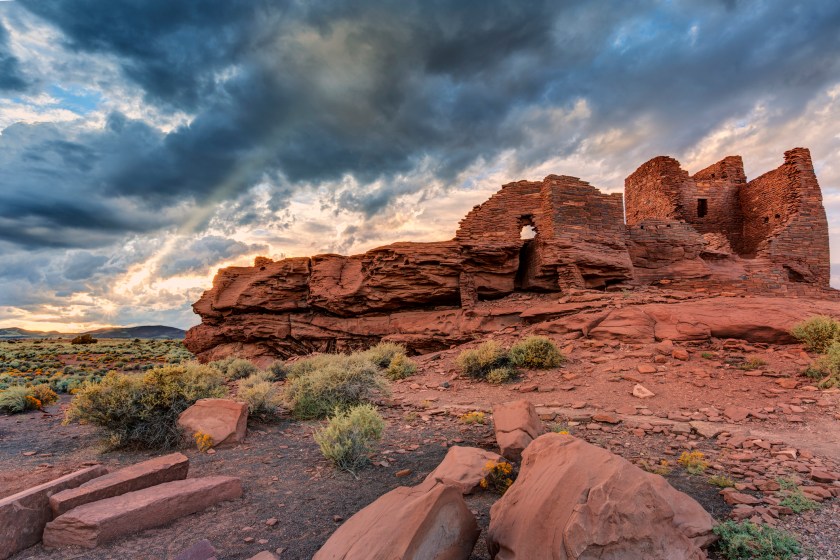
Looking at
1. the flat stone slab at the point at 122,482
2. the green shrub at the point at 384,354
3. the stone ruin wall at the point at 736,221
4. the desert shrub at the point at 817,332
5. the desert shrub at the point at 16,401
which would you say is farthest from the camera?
the stone ruin wall at the point at 736,221

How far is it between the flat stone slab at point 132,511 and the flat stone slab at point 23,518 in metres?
0.14

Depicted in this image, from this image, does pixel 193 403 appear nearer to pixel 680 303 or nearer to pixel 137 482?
pixel 137 482

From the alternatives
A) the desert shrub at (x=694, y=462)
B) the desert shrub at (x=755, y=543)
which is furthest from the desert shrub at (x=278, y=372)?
the desert shrub at (x=755, y=543)

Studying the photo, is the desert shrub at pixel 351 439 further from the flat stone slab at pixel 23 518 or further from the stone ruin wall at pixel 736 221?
the stone ruin wall at pixel 736 221

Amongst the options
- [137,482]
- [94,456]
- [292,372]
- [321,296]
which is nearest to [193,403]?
[94,456]

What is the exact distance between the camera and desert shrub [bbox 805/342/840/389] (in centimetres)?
720

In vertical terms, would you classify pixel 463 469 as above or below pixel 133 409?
below

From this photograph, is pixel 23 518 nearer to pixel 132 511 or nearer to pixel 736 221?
pixel 132 511

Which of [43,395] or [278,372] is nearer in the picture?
[43,395]

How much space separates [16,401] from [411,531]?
11734 mm

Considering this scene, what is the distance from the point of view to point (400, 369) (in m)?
11.3

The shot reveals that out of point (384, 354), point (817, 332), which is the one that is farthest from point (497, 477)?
point (817, 332)

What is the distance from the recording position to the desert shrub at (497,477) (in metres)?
4.27

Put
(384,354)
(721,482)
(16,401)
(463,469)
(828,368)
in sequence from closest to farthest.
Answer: (721,482) < (463,469) < (828,368) < (16,401) < (384,354)
